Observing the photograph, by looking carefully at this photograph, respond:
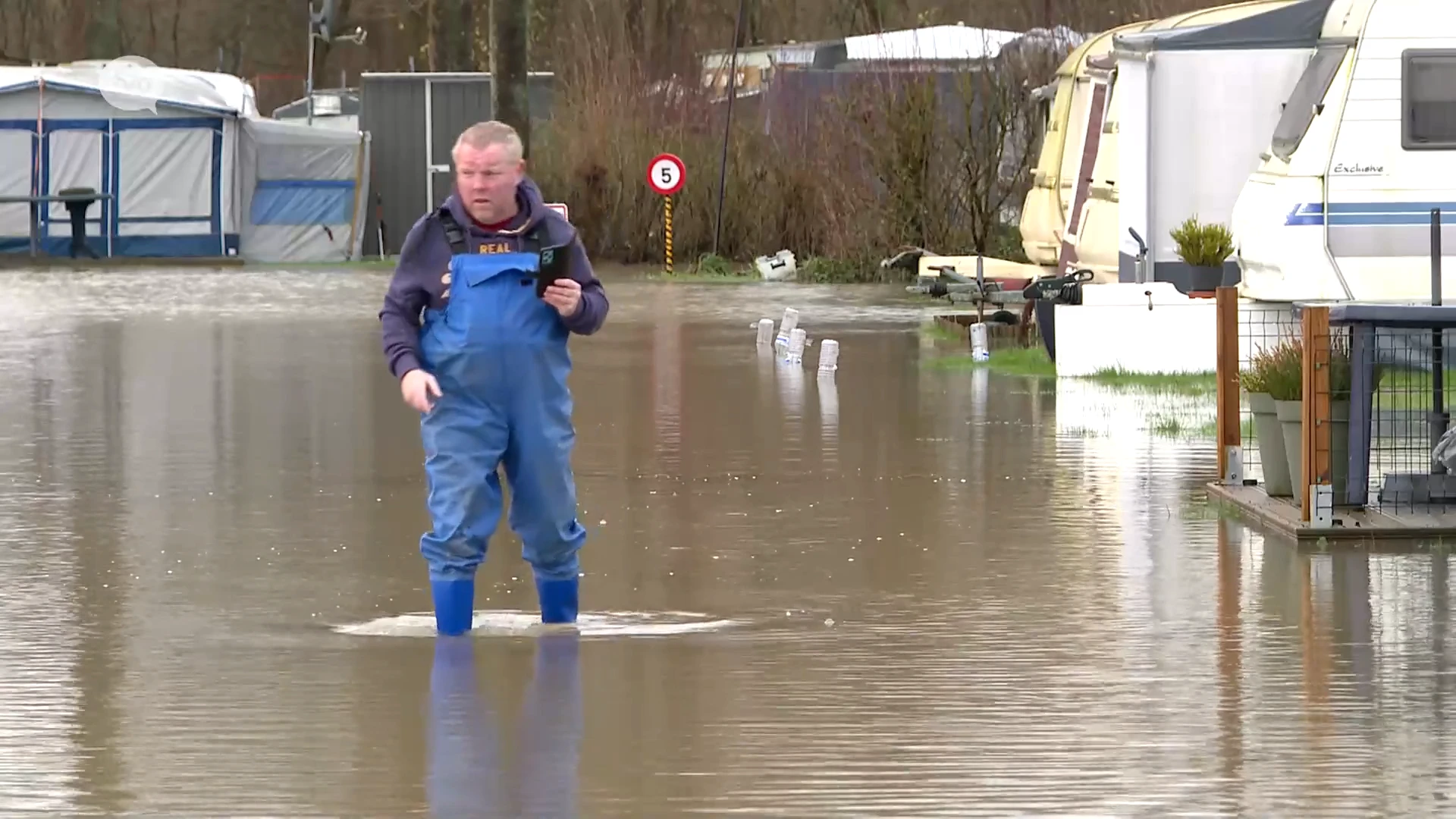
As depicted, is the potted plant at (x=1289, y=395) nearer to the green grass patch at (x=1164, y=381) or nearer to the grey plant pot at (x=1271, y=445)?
the grey plant pot at (x=1271, y=445)

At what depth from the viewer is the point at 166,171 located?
40375 millimetres

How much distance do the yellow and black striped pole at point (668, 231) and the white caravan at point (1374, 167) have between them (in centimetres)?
1785

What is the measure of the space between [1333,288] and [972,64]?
60.1ft

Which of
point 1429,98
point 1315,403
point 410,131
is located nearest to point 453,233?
point 1315,403

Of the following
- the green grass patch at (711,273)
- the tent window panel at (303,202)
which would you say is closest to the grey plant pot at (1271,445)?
the green grass patch at (711,273)

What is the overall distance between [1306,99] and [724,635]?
10.5 m

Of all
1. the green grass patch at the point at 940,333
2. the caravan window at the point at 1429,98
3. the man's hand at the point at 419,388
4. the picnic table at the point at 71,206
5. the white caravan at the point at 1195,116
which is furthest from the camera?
the picnic table at the point at 71,206

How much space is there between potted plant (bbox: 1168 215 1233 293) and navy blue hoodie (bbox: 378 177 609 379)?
1187cm

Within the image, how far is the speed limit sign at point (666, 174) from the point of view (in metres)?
35.8

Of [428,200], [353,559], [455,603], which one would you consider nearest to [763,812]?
[455,603]

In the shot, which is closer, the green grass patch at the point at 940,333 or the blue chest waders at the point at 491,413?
the blue chest waders at the point at 491,413

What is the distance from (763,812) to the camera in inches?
261

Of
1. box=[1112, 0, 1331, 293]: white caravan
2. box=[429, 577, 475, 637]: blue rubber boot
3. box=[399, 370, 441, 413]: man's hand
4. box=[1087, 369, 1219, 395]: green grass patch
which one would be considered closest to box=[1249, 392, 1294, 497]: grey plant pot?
box=[429, 577, 475, 637]: blue rubber boot

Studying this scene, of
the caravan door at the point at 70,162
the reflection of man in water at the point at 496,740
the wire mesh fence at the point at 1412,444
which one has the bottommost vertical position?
the reflection of man in water at the point at 496,740
